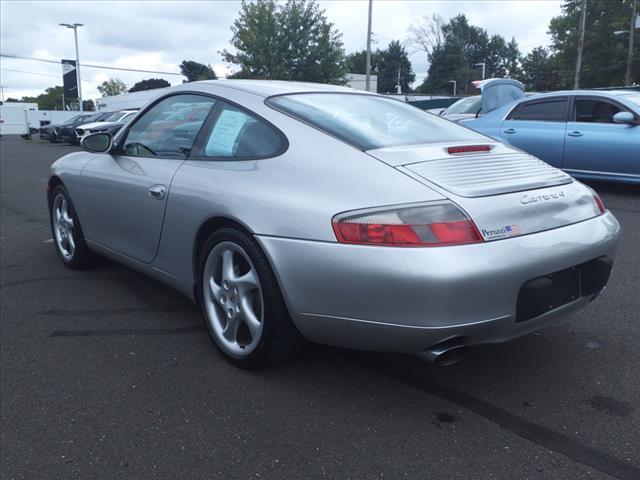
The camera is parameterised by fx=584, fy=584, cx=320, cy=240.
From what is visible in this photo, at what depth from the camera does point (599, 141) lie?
7.38 m

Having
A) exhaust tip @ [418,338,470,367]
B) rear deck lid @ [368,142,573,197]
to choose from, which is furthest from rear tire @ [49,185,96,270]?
exhaust tip @ [418,338,470,367]

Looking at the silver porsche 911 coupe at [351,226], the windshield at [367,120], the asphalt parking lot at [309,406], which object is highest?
the windshield at [367,120]

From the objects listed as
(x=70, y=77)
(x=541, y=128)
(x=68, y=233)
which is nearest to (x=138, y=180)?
(x=68, y=233)

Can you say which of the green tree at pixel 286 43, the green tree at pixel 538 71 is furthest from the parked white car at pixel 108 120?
the green tree at pixel 538 71

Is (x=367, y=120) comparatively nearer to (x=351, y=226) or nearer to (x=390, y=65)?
(x=351, y=226)

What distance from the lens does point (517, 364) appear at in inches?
110

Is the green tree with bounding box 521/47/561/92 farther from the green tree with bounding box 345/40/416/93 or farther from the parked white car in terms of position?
the parked white car

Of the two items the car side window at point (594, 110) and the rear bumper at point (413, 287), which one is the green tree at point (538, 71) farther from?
the rear bumper at point (413, 287)

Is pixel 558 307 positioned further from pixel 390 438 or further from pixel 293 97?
pixel 293 97

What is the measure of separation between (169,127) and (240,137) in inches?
29.3

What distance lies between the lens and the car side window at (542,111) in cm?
792

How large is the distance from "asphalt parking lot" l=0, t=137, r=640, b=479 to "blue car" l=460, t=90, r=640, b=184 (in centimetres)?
429

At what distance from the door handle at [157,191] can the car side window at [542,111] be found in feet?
21.0

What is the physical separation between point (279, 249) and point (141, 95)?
165 feet
